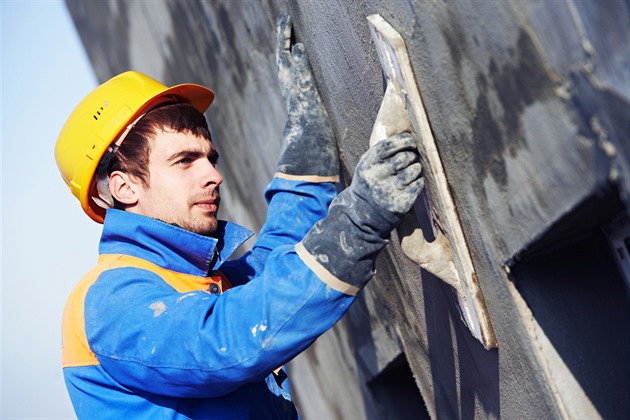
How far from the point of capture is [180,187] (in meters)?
2.45

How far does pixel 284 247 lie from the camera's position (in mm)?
2020

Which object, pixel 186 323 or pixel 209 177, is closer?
pixel 186 323

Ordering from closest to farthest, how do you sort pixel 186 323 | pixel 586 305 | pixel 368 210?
pixel 586 305 → pixel 368 210 → pixel 186 323

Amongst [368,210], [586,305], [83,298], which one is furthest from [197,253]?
[586,305]

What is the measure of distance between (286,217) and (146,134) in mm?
510

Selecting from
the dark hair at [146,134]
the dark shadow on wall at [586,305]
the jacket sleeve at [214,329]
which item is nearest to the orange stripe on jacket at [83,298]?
the jacket sleeve at [214,329]

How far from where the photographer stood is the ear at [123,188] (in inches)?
98.7

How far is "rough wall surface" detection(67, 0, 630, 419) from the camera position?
1.27 m

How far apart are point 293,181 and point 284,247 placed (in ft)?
2.30

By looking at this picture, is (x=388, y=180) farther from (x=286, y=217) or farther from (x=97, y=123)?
(x=97, y=123)

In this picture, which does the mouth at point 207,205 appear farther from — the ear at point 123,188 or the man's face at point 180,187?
the ear at point 123,188

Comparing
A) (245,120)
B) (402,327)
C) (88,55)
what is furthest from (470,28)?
(88,55)

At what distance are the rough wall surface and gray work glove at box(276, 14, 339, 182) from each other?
44 millimetres

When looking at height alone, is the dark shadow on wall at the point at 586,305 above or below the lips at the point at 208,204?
below
